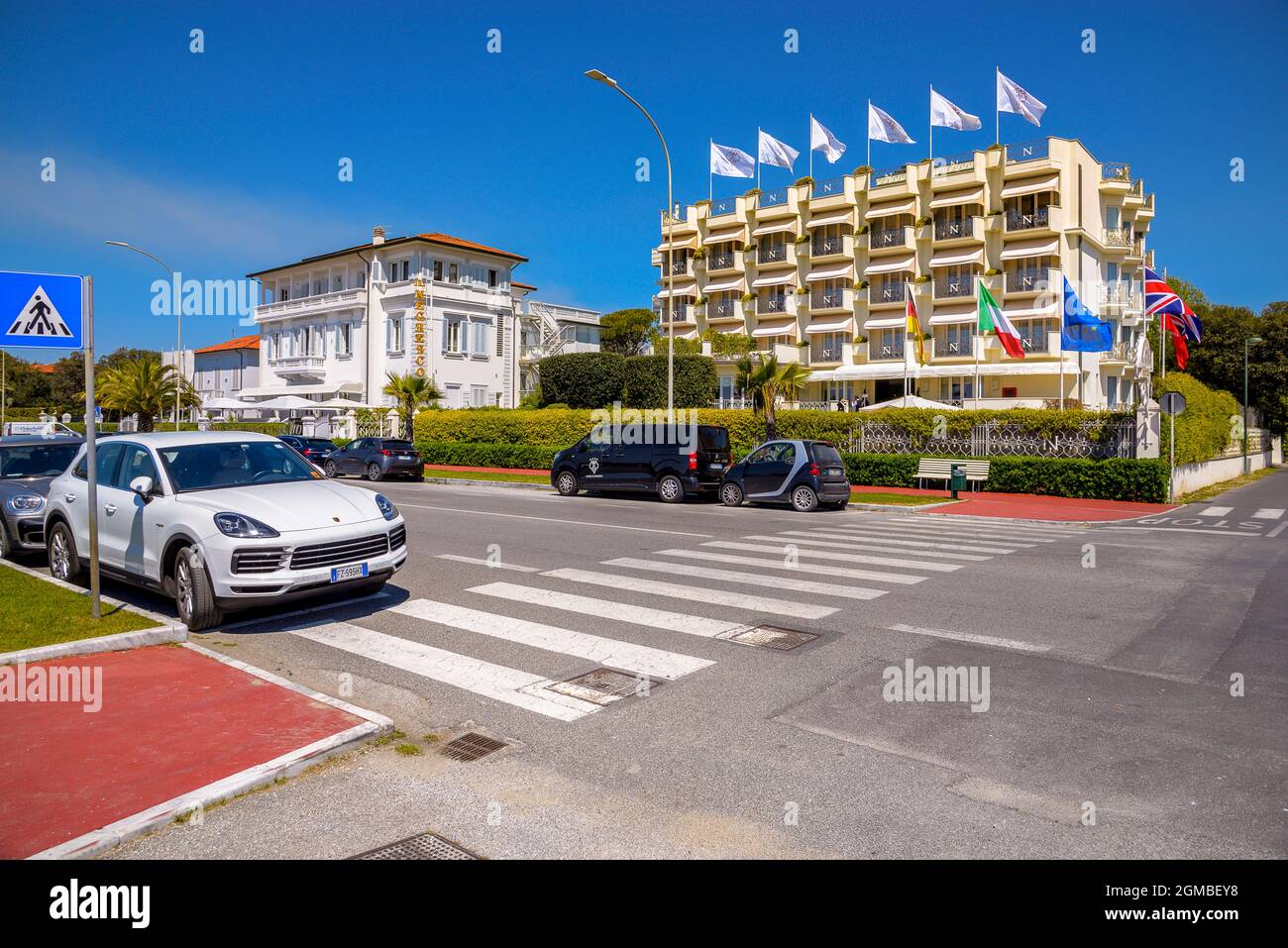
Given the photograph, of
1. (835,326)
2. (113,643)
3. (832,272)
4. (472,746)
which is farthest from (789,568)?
(832,272)

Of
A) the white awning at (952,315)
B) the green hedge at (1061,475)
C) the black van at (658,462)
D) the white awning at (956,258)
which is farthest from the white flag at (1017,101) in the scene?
the black van at (658,462)

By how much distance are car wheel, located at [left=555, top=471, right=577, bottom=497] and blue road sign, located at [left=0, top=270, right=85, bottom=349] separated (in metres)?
16.6

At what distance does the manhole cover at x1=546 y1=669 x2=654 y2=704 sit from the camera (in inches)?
238

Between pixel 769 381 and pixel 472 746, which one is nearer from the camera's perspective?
pixel 472 746

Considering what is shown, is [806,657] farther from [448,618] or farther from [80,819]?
[80,819]

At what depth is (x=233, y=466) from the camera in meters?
8.88

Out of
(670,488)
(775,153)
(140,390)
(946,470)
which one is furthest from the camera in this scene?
(775,153)

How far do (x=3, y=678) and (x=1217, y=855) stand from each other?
7625mm

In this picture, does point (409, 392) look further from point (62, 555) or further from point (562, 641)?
point (562, 641)

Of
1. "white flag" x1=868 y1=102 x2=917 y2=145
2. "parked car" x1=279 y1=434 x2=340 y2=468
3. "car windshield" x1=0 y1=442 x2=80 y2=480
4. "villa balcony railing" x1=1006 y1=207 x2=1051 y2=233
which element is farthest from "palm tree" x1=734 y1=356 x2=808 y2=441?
"villa balcony railing" x1=1006 y1=207 x2=1051 y2=233

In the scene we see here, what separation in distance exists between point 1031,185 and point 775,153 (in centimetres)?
1551

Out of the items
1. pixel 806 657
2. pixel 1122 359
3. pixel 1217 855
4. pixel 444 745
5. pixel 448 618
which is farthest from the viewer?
pixel 1122 359
